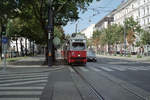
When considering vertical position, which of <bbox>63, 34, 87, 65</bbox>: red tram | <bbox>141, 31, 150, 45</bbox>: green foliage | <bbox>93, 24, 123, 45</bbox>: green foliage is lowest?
<bbox>63, 34, 87, 65</bbox>: red tram

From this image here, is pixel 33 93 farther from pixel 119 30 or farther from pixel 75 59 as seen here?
pixel 119 30

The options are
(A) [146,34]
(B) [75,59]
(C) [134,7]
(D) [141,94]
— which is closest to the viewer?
(D) [141,94]

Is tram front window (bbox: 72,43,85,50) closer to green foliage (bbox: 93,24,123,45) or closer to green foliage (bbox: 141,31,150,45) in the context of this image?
green foliage (bbox: 141,31,150,45)

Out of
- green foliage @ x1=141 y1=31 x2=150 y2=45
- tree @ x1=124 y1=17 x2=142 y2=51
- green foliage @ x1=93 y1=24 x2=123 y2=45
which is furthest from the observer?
green foliage @ x1=93 y1=24 x2=123 y2=45

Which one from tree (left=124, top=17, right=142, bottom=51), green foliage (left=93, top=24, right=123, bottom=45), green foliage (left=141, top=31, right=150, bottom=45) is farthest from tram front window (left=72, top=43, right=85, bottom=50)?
green foliage (left=93, top=24, right=123, bottom=45)

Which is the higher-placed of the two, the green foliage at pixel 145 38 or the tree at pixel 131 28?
the tree at pixel 131 28

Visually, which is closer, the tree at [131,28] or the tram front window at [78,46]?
the tram front window at [78,46]

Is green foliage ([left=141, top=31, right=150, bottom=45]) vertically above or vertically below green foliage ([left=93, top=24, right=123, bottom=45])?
below

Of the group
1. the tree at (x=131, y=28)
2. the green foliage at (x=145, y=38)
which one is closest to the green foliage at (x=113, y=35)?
the tree at (x=131, y=28)

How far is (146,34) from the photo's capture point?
4991 cm

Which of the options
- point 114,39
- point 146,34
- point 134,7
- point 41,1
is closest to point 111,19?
point 134,7

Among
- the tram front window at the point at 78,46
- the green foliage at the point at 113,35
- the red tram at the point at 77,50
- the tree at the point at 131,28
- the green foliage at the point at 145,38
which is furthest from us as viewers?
the green foliage at the point at 113,35

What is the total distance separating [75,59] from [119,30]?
4373 cm

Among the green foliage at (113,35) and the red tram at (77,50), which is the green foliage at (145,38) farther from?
the red tram at (77,50)
